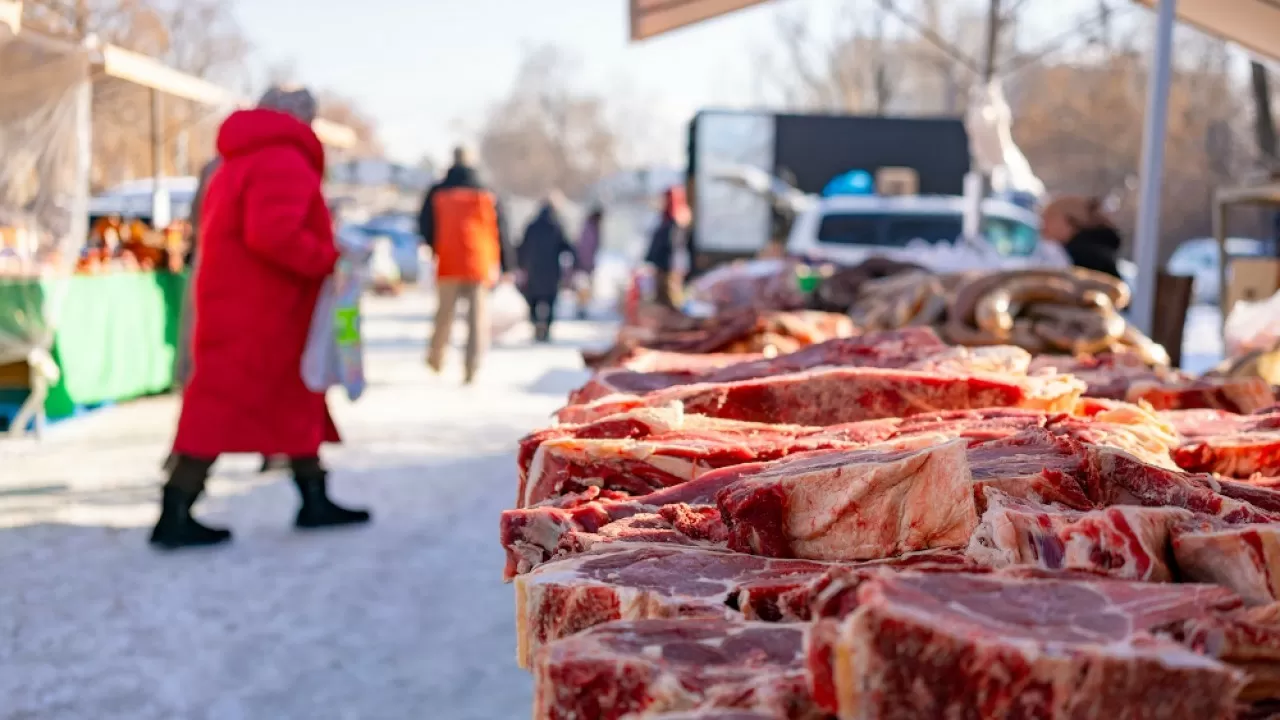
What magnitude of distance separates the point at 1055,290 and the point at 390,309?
20102mm

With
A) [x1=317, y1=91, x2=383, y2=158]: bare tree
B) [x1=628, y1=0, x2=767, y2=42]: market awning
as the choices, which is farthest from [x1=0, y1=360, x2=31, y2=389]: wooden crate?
[x1=317, y1=91, x2=383, y2=158]: bare tree

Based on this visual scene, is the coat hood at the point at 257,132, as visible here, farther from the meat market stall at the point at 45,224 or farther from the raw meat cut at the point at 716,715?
the raw meat cut at the point at 716,715

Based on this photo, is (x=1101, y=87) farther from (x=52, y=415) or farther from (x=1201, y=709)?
(x=1201, y=709)

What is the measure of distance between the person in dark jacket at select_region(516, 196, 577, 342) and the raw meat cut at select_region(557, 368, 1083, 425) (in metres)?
14.2

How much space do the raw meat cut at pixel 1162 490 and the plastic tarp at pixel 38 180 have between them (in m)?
7.17

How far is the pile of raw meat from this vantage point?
114 cm

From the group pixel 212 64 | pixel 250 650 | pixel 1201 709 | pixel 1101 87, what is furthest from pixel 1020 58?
pixel 212 64

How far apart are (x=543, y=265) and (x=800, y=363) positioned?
1379 cm

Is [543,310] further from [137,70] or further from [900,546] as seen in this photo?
[900,546]

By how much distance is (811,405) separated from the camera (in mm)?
2756

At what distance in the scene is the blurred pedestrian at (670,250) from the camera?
52.0ft

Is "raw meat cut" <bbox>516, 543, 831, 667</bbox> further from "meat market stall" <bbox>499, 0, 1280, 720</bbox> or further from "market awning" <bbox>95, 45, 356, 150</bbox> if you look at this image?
"market awning" <bbox>95, 45, 356, 150</bbox>

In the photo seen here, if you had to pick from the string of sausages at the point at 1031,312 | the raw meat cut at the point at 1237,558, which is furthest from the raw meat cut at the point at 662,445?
the string of sausages at the point at 1031,312

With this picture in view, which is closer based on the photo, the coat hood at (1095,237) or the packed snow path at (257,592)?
the packed snow path at (257,592)
